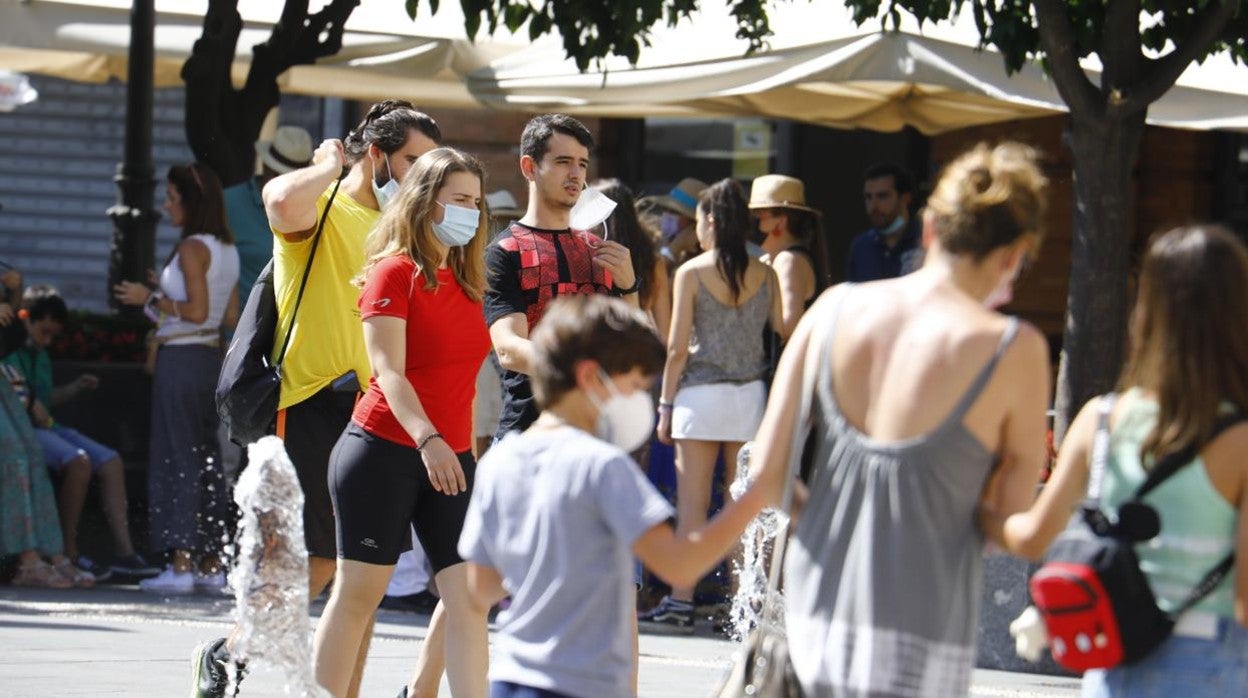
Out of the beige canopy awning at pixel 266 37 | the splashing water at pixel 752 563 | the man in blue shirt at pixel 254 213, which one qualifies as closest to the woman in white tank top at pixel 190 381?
the man in blue shirt at pixel 254 213

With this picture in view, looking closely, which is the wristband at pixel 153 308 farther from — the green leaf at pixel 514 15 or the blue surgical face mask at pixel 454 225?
the blue surgical face mask at pixel 454 225

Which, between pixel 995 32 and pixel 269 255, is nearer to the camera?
pixel 995 32

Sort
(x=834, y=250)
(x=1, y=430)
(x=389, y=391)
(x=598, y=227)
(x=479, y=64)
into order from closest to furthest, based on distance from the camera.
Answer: (x=389, y=391) → (x=598, y=227) → (x=1, y=430) → (x=479, y=64) → (x=834, y=250)

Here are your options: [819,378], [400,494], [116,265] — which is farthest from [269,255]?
[819,378]

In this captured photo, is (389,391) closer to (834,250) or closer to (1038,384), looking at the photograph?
(1038,384)

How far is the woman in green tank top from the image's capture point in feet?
11.6

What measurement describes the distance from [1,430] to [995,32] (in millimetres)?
4930

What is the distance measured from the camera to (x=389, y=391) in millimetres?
5453

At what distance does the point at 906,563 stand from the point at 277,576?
2.62 m

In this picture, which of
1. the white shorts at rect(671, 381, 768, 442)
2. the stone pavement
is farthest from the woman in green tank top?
the white shorts at rect(671, 381, 768, 442)

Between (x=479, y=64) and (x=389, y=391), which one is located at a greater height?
(x=479, y=64)

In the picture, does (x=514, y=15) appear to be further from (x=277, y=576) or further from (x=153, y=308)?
(x=277, y=576)

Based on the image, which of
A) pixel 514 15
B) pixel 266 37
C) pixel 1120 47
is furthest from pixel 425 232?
pixel 266 37

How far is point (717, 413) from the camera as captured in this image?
9305mm
